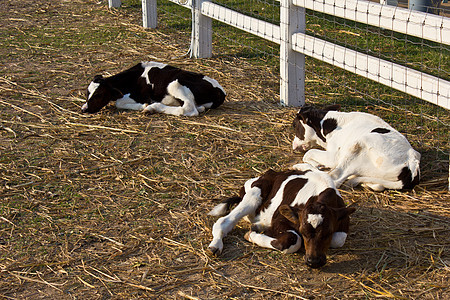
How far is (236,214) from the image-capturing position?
14.8 feet

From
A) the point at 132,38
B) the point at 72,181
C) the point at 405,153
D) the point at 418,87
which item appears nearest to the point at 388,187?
the point at 405,153

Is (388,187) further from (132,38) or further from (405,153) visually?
(132,38)

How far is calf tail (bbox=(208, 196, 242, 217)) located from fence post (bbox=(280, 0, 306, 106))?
2690 mm

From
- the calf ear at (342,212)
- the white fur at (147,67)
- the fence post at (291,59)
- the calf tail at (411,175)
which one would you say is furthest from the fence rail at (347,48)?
the calf ear at (342,212)

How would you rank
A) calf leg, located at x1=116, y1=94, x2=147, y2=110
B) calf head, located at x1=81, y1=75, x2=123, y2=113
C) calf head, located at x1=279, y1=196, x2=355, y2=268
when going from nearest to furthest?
calf head, located at x1=279, y1=196, x2=355, y2=268 → calf head, located at x1=81, y1=75, x2=123, y2=113 → calf leg, located at x1=116, y1=94, x2=147, y2=110

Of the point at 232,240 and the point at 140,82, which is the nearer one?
the point at 232,240

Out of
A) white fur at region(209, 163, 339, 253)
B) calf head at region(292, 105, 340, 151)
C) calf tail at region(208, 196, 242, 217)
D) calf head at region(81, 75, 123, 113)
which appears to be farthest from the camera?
calf head at region(81, 75, 123, 113)

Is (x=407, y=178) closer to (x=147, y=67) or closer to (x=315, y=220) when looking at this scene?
(x=315, y=220)

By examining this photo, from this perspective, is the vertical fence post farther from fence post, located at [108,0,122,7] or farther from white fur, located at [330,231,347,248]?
white fur, located at [330,231,347,248]

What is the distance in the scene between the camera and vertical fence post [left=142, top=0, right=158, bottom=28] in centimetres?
1042

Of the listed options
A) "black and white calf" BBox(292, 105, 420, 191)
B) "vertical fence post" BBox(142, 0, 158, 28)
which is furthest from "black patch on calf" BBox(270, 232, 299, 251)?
"vertical fence post" BBox(142, 0, 158, 28)

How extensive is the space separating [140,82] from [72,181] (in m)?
2.11

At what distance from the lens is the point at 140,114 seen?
7.04 meters

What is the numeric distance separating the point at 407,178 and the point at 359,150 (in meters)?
0.46
